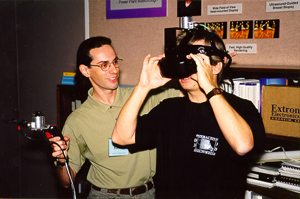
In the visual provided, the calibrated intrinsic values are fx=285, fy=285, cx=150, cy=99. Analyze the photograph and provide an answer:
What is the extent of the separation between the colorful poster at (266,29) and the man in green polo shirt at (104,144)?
709 mm

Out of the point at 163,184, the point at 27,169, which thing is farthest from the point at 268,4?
the point at 27,169

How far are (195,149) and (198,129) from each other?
0.10 meters

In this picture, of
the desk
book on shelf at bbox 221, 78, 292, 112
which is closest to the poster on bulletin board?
book on shelf at bbox 221, 78, 292, 112

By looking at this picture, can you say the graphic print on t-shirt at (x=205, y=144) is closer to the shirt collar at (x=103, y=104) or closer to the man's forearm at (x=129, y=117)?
the man's forearm at (x=129, y=117)

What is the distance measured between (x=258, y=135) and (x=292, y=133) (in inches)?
19.3

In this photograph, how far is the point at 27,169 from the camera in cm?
334

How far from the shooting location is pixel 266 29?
6.32 feet

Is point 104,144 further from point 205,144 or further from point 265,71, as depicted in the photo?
point 265,71

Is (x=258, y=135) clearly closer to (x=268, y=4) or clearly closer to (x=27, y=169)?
(x=268, y=4)

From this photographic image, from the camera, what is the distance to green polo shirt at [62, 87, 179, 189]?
68.2 inches

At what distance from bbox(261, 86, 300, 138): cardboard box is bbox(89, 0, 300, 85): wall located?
23 centimetres

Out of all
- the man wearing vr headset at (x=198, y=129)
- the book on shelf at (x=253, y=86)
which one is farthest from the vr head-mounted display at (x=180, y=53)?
the book on shelf at (x=253, y=86)

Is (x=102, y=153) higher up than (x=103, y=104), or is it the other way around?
(x=103, y=104)

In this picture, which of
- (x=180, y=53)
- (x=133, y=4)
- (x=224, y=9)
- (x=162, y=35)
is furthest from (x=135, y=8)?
(x=180, y=53)
